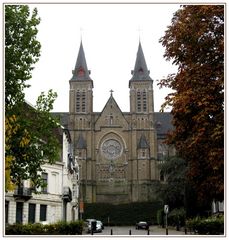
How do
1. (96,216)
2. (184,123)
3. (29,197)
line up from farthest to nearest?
(96,216) → (29,197) → (184,123)

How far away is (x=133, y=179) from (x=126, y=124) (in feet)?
31.1

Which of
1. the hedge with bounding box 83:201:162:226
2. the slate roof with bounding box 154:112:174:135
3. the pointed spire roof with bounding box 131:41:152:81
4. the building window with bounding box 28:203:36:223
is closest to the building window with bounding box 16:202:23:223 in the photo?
the building window with bounding box 28:203:36:223

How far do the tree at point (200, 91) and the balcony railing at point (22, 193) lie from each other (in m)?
16.2

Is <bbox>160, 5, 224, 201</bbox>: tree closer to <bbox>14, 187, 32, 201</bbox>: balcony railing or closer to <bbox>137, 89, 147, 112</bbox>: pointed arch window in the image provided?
<bbox>14, 187, 32, 201</bbox>: balcony railing

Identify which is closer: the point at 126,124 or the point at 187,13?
the point at 187,13

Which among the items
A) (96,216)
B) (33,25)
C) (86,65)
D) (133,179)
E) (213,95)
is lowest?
(96,216)

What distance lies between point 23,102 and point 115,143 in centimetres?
5977

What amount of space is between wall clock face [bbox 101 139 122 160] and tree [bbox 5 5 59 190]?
187 feet

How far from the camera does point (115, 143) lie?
258 ft

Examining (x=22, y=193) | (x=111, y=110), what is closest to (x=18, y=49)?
(x=22, y=193)

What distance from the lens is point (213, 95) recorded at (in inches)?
646

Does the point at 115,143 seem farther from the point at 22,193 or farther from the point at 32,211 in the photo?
the point at 22,193

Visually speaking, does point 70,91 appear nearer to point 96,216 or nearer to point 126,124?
point 126,124

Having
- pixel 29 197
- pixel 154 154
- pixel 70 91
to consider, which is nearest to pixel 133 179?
pixel 154 154
